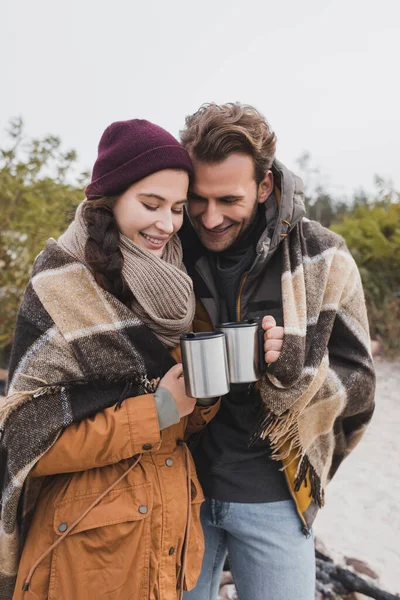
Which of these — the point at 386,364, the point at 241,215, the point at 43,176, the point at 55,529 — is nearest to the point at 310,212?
the point at 386,364

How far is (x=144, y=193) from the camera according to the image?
185 cm

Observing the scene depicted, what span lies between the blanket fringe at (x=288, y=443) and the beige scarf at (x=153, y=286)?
1.54 feet

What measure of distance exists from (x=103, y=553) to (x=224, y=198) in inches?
54.1

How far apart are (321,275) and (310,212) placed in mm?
11267

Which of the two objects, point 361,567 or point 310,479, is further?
point 361,567

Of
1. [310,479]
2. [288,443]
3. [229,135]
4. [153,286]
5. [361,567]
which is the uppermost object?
[229,135]

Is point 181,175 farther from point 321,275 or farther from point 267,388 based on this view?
point 267,388

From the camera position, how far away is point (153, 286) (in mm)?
1851

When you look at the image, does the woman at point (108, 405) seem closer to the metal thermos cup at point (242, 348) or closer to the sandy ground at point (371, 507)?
the metal thermos cup at point (242, 348)

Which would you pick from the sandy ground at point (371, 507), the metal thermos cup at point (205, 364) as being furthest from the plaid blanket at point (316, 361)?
the sandy ground at point (371, 507)

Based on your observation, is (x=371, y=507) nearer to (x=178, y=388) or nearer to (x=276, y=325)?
(x=276, y=325)

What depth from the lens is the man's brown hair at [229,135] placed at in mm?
2025

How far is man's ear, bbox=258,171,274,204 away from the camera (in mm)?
2189

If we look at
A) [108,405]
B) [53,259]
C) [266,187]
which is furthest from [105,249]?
[266,187]
